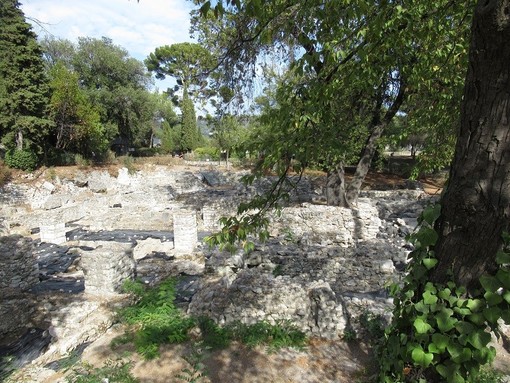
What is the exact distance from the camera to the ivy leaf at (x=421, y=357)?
191cm

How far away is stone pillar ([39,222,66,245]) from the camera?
1162 centimetres

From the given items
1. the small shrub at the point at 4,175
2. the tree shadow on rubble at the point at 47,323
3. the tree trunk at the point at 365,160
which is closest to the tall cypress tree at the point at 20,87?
the small shrub at the point at 4,175

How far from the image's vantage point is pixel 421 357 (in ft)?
6.33

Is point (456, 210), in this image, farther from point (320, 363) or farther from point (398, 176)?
point (398, 176)

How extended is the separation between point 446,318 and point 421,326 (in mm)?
157

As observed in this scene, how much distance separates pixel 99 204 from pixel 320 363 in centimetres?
1663

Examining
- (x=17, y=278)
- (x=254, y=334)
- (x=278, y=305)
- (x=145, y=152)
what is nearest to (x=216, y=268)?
(x=278, y=305)

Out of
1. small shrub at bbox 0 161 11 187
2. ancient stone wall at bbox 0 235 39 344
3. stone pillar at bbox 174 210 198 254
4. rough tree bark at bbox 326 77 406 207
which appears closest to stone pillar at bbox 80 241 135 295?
ancient stone wall at bbox 0 235 39 344

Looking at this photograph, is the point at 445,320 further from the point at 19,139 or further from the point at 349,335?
the point at 19,139

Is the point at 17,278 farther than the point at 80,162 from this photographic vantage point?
No

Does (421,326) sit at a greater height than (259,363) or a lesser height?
greater

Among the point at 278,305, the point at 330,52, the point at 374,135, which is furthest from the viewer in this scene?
the point at 374,135

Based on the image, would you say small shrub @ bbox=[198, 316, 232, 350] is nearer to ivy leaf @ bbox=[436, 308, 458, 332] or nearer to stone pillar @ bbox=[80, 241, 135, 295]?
stone pillar @ bbox=[80, 241, 135, 295]

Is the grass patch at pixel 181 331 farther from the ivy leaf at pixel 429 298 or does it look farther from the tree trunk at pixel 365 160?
→ the tree trunk at pixel 365 160
